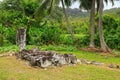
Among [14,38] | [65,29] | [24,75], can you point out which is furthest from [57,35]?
[65,29]

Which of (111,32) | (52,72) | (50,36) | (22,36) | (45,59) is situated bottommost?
(52,72)

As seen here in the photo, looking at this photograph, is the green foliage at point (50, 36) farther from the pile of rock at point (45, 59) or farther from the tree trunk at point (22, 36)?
the pile of rock at point (45, 59)

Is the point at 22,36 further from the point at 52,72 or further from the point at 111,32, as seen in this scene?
the point at 111,32

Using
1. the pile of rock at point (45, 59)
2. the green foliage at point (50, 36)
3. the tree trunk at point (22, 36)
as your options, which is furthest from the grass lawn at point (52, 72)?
the green foliage at point (50, 36)

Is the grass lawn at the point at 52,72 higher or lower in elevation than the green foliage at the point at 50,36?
lower

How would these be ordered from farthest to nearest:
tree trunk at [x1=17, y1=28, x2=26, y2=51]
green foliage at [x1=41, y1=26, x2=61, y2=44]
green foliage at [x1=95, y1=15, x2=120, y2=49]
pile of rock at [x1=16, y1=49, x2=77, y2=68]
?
green foliage at [x1=95, y1=15, x2=120, y2=49]
green foliage at [x1=41, y1=26, x2=61, y2=44]
tree trunk at [x1=17, y1=28, x2=26, y2=51]
pile of rock at [x1=16, y1=49, x2=77, y2=68]

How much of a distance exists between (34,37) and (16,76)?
16.7m

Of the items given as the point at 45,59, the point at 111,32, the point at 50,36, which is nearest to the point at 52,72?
the point at 45,59

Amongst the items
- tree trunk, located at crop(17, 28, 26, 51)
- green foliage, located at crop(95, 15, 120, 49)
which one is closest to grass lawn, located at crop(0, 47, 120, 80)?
tree trunk, located at crop(17, 28, 26, 51)

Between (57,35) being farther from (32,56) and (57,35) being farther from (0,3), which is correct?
(32,56)

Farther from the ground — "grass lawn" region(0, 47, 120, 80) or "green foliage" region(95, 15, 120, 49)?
"green foliage" region(95, 15, 120, 49)

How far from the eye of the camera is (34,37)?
27.0 metres

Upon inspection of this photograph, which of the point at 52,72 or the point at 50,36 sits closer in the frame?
the point at 52,72

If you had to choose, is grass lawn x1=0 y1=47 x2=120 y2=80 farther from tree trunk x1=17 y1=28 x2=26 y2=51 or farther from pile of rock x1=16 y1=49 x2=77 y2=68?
tree trunk x1=17 y1=28 x2=26 y2=51
